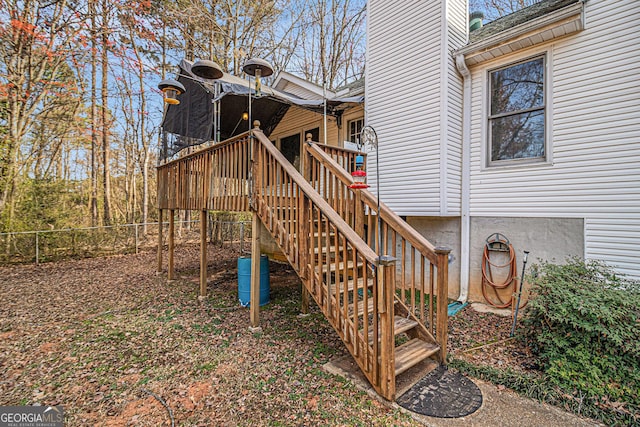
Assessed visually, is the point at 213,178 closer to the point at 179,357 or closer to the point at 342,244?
the point at 179,357

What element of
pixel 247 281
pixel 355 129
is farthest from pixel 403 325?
pixel 355 129

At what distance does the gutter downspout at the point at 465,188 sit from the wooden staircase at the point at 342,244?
2.90 feet

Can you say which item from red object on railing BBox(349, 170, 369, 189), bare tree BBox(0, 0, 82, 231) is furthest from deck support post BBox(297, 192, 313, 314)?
bare tree BBox(0, 0, 82, 231)

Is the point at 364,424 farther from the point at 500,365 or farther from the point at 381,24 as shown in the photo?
the point at 381,24

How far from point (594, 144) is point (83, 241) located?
1232cm

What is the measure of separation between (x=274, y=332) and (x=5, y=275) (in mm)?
7387

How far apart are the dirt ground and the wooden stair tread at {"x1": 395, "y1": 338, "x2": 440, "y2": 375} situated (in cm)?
41

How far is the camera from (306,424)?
7.64ft

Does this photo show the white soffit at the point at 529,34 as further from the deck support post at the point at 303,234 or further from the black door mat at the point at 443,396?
the black door mat at the point at 443,396

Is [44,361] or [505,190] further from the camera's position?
[505,190]

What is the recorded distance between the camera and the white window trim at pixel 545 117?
14.6 ft

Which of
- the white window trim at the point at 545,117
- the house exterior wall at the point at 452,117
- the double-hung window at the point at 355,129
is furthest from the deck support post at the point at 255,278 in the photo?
the white window trim at the point at 545,117

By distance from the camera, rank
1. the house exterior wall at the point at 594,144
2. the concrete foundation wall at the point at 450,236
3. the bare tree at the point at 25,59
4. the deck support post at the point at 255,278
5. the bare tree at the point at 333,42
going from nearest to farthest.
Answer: the house exterior wall at the point at 594,144 < the deck support post at the point at 255,278 < the concrete foundation wall at the point at 450,236 < the bare tree at the point at 25,59 < the bare tree at the point at 333,42

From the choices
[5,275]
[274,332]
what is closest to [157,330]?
[274,332]
